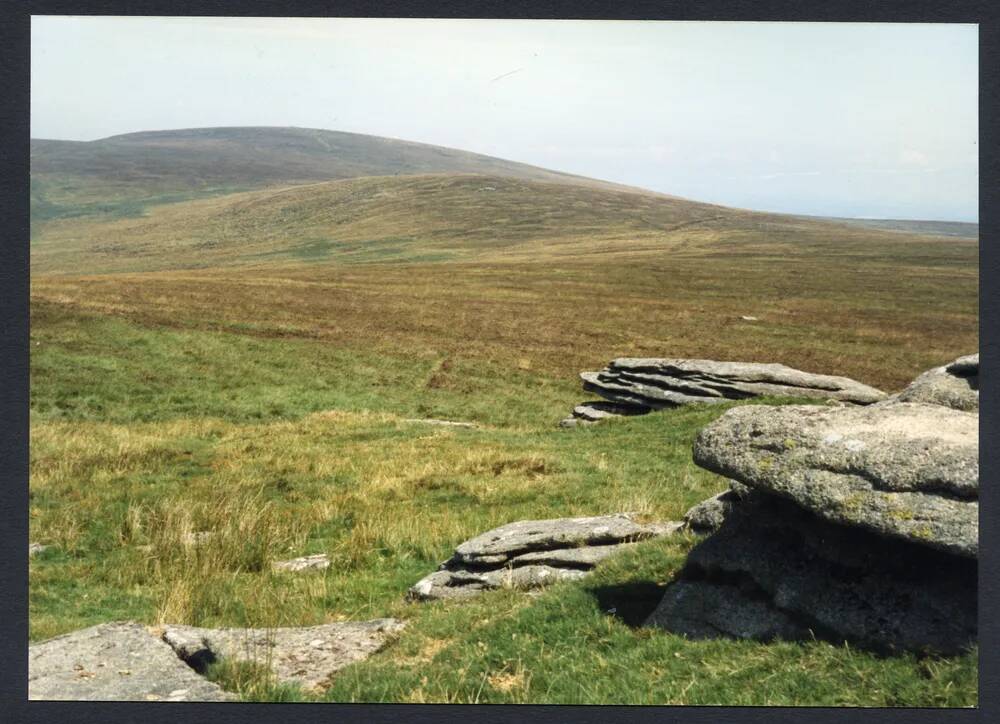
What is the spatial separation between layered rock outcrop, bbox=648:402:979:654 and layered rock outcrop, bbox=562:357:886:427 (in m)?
17.1

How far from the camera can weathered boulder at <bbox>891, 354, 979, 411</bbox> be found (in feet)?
40.0

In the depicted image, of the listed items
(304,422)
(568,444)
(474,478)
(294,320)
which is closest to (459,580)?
(474,478)

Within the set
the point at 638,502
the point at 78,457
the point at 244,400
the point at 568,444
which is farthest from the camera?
the point at 244,400

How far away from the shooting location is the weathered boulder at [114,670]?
24.7ft

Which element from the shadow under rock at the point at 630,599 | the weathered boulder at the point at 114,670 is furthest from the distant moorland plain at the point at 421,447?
the weathered boulder at the point at 114,670

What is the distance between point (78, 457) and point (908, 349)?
41791 millimetres

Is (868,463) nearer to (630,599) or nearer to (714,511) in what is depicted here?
(630,599)

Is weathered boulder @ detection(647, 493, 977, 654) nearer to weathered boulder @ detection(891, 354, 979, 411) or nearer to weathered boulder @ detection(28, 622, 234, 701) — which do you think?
weathered boulder @ detection(28, 622, 234, 701)

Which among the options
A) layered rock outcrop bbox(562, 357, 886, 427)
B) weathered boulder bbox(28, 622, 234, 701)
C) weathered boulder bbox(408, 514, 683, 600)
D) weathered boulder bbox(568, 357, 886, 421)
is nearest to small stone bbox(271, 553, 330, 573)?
weathered boulder bbox(408, 514, 683, 600)

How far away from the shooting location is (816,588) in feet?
24.9

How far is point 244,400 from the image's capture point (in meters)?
29.4

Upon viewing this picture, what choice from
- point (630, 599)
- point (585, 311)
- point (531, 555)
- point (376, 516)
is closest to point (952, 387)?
point (630, 599)

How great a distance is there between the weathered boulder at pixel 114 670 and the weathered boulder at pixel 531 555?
3.33m

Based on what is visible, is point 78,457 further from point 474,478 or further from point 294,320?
point 294,320
